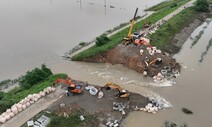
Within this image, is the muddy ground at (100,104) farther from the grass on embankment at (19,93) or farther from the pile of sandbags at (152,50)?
the pile of sandbags at (152,50)

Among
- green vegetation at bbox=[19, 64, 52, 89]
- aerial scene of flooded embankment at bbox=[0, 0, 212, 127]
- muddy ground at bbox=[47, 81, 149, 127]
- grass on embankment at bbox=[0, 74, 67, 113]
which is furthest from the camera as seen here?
green vegetation at bbox=[19, 64, 52, 89]

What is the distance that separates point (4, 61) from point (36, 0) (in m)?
18.5

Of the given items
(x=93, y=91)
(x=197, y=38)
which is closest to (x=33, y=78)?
(x=93, y=91)

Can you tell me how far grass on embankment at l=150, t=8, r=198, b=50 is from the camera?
2930 cm

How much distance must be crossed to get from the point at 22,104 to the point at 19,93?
2.39 m

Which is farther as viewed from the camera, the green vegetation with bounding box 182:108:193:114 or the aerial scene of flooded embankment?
the green vegetation with bounding box 182:108:193:114

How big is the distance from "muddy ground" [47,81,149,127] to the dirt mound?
4120 mm

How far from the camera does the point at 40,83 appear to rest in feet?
74.1

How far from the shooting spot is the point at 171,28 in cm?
3262

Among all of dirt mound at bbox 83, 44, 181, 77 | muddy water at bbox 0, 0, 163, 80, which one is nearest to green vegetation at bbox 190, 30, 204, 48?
dirt mound at bbox 83, 44, 181, 77

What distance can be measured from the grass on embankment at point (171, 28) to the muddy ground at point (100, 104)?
908 cm

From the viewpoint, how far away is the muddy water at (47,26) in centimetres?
2750

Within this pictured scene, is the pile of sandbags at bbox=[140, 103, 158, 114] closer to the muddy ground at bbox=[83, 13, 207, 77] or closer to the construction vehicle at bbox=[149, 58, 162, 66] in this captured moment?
the muddy ground at bbox=[83, 13, 207, 77]

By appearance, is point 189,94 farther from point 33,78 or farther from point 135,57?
point 33,78
